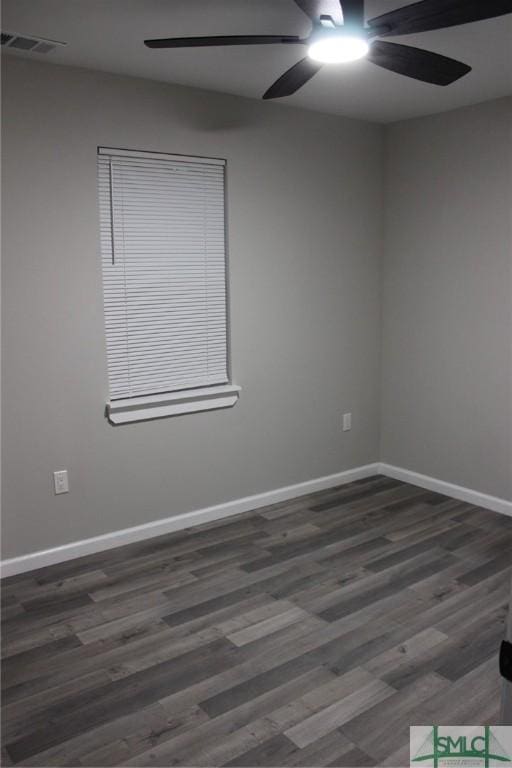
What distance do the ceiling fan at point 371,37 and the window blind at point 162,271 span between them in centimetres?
108

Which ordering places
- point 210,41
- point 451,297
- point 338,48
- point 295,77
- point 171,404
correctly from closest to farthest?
point 210,41
point 338,48
point 295,77
point 171,404
point 451,297

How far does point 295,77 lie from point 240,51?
17.7 inches

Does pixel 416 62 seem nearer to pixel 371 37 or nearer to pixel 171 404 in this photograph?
pixel 371 37

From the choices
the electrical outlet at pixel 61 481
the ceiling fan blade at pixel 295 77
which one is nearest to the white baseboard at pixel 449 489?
the electrical outlet at pixel 61 481

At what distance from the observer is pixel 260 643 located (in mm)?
2715

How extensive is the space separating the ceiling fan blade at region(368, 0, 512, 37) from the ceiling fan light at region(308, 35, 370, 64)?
0.09 m

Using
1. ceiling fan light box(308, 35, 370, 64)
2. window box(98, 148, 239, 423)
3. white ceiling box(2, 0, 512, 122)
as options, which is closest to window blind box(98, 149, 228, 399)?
window box(98, 148, 239, 423)

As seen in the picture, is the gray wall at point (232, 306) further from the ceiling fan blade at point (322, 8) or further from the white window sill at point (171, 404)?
the ceiling fan blade at point (322, 8)

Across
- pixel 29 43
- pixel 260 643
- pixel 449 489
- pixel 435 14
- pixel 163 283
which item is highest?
pixel 29 43

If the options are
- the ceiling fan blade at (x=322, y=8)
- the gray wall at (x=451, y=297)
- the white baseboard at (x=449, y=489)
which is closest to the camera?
the ceiling fan blade at (x=322, y=8)

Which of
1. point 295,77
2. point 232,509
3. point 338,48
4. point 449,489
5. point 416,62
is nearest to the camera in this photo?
point 338,48

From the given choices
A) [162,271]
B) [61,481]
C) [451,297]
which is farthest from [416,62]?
[61,481]

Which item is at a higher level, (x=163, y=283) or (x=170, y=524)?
(x=163, y=283)

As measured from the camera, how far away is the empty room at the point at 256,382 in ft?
7.68
